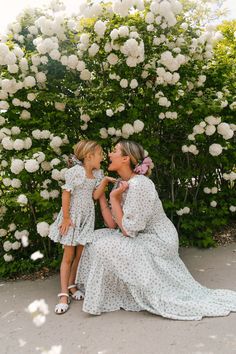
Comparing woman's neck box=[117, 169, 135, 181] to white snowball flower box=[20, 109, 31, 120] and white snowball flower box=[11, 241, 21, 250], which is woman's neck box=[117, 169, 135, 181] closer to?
white snowball flower box=[20, 109, 31, 120]

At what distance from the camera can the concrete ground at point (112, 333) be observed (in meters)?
3.01

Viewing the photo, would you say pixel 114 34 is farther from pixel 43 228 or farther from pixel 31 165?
pixel 43 228

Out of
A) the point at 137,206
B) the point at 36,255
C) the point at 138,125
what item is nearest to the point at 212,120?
the point at 138,125

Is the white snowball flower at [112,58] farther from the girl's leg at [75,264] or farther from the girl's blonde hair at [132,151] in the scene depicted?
the girl's leg at [75,264]

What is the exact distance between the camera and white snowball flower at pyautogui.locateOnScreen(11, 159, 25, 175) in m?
4.05

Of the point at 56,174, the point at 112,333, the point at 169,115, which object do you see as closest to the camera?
the point at 112,333

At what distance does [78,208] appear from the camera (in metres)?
4.01

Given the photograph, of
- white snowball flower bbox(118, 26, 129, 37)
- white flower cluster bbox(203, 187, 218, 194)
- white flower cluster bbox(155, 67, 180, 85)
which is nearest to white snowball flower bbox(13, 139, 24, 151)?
white snowball flower bbox(118, 26, 129, 37)

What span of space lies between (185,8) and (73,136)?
1809 mm

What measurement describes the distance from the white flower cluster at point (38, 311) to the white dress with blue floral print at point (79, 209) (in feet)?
1.92

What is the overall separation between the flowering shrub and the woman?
0.74 meters

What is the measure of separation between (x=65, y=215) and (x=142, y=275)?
906mm

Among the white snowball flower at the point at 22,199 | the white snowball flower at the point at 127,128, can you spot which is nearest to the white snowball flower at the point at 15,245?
the white snowball flower at the point at 22,199

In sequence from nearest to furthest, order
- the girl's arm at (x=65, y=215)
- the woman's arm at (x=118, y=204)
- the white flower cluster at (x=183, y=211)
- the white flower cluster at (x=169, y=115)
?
1. the woman's arm at (x=118, y=204)
2. the girl's arm at (x=65, y=215)
3. the white flower cluster at (x=169, y=115)
4. the white flower cluster at (x=183, y=211)
